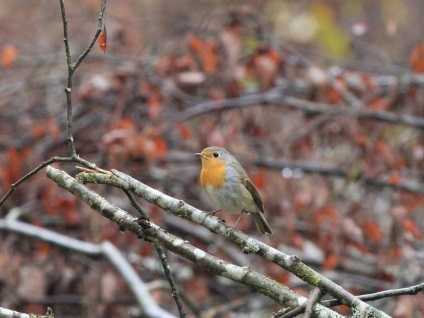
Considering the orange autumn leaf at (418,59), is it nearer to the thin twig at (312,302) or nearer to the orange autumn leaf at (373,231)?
the orange autumn leaf at (373,231)

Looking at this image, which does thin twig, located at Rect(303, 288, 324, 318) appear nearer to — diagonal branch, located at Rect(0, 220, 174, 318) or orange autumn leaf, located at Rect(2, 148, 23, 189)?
diagonal branch, located at Rect(0, 220, 174, 318)

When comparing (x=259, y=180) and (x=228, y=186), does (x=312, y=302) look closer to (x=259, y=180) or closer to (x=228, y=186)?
(x=228, y=186)

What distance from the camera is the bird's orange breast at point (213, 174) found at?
12.5ft

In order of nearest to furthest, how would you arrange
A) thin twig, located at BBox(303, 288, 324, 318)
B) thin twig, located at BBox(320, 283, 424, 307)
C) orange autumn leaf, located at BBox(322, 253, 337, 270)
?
1. thin twig, located at BBox(303, 288, 324, 318)
2. thin twig, located at BBox(320, 283, 424, 307)
3. orange autumn leaf, located at BBox(322, 253, 337, 270)

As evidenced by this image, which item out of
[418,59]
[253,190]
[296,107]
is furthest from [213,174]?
[418,59]

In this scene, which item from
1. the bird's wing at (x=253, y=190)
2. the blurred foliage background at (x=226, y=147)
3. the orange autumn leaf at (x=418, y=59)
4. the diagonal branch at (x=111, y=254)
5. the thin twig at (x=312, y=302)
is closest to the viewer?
the thin twig at (x=312, y=302)

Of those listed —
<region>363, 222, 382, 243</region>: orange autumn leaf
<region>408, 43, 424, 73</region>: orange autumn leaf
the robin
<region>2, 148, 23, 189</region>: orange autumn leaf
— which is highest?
<region>408, 43, 424, 73</region>: orange autumn leaf

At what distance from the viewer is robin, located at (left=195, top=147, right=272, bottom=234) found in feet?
12.4

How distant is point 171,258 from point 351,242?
172 centimetres

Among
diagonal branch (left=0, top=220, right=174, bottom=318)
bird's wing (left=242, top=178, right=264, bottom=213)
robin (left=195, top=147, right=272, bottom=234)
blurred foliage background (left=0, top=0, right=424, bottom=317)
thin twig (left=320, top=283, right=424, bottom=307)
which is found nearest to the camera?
thin twig (left=320, top=283, right=424, bottom=307)

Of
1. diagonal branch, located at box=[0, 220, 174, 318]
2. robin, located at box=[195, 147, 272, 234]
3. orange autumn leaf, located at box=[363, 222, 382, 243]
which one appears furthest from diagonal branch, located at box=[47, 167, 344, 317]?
orange autumn leaf, located at box=[363, 222, 382, 243]

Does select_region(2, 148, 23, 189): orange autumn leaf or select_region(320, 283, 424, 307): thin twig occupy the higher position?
select_region(2, 148, 23, 189): orange autumn leaf

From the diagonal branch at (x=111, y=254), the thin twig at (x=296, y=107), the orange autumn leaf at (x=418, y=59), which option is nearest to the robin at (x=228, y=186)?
the diagonal branch at (x=111, y=254)

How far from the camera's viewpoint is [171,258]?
6.58 metres
